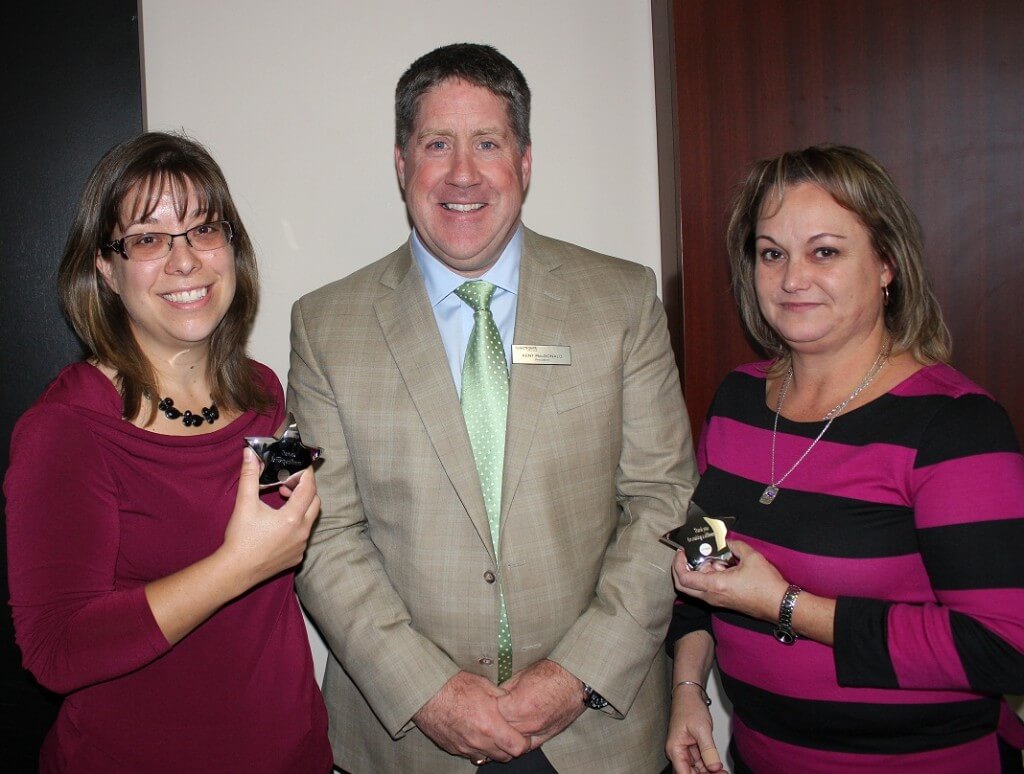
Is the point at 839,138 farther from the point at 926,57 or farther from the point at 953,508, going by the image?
the point at 953,508

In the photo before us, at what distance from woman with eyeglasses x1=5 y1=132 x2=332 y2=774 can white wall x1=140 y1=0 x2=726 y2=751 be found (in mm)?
740

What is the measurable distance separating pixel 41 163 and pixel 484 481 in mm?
1690

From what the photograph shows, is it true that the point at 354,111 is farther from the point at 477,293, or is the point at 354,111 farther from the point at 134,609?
the point at 134,609

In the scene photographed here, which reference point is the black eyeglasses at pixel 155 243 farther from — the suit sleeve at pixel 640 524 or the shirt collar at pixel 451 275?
the suit sleeve at pixel 640 524

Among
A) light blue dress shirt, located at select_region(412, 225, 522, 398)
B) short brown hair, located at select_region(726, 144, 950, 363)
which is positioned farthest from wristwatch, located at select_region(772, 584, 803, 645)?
light blue dress shirt, located at select_region(412, 225, 522, 398)

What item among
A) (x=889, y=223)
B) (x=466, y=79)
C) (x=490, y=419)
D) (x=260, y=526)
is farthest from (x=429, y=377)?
(x=889, y=223)

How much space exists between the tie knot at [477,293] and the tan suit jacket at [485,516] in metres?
0.09

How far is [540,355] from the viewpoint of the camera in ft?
6.71

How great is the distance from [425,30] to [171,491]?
178 cm

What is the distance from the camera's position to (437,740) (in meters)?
1.92

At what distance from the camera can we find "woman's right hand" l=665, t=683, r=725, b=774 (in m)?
1.90

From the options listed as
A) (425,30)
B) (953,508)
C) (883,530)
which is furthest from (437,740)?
(425,30)

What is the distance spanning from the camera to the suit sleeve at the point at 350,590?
1922 mm

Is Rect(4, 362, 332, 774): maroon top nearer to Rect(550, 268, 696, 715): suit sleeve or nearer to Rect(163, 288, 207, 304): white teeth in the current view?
Rect(163, 288, 207, 304): white teeth
